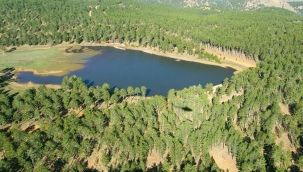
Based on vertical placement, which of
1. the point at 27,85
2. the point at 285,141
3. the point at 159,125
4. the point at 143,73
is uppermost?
the point at 285,141

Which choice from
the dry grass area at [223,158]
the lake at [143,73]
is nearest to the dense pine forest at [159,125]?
the dry grass area at [223,158]

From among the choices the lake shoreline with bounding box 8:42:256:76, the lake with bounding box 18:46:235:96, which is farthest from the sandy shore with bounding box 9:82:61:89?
the lake shoreline with bounding box 8:42:256:76

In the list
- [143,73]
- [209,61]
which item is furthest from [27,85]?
[209,61]

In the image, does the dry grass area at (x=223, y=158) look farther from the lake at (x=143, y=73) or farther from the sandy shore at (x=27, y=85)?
the sandy shore at (x=27, y=85)

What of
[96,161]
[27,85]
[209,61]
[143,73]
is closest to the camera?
[96,161]

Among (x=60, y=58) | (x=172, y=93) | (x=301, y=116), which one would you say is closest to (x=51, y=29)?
(x=60, y=58)

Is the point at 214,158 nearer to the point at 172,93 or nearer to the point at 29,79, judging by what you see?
the point at 172,93

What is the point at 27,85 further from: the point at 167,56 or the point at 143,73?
the point at 167,56
